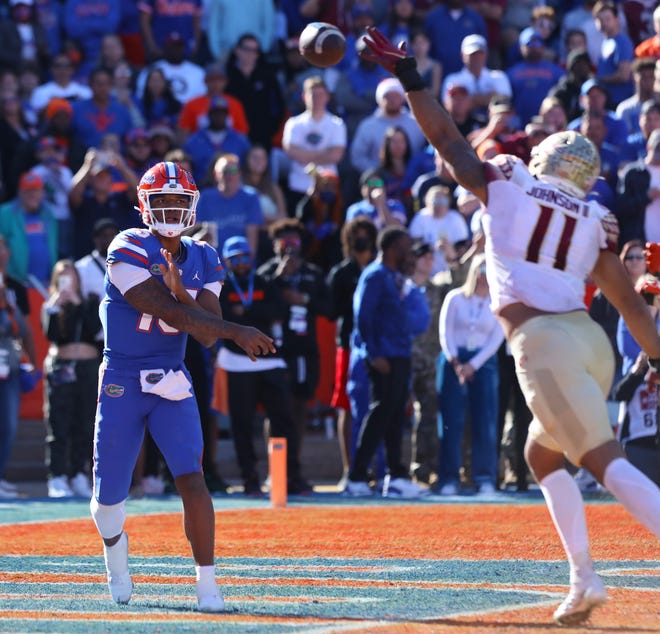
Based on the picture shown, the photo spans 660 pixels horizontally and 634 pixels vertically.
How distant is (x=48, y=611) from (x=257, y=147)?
10230mm

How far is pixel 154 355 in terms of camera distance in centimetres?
643

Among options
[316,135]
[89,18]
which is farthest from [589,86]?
[89,18]

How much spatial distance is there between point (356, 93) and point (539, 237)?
11520 millimetres

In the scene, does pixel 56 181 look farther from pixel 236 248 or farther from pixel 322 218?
pixel 236 248

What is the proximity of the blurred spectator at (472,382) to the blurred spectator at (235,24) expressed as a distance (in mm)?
6399

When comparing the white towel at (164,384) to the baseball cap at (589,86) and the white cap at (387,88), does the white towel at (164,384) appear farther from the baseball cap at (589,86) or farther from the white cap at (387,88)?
the white cap at (387,88)

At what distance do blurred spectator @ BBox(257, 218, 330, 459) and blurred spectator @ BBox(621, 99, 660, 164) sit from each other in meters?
3.57


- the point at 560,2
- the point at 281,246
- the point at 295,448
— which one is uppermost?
the point at 560,2

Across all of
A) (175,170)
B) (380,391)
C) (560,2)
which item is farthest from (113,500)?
(560,2)

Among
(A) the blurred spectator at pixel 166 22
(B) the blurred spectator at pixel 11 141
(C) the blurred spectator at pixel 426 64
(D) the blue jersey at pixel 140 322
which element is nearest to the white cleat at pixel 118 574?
(D) the blue jersey at pixel 140 322

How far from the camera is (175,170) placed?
6520 millimetres

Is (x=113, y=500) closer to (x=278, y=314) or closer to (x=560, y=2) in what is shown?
(x=278, y=314)

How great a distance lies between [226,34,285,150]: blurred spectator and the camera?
56.9ft

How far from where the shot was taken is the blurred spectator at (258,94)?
17.3 metres
